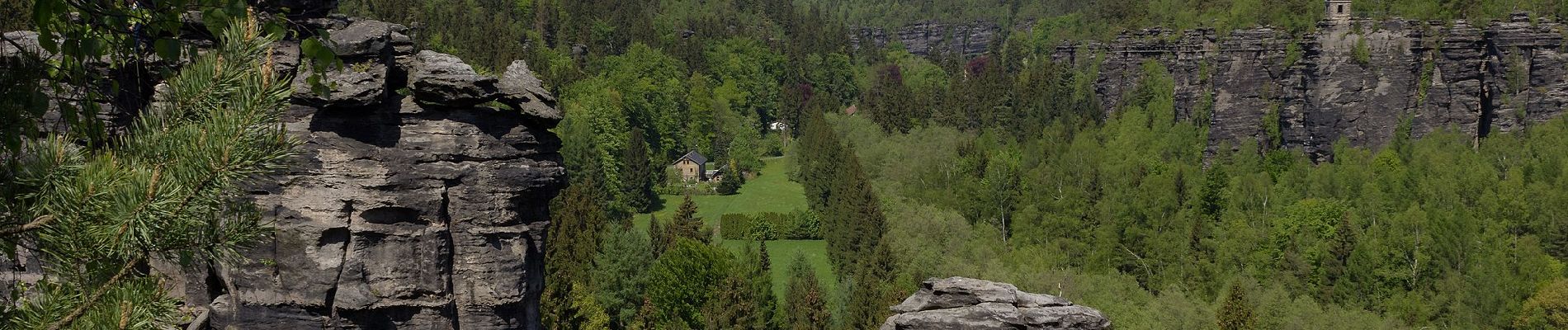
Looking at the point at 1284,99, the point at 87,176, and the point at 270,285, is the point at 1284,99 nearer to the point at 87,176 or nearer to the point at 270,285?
the point at 270,285

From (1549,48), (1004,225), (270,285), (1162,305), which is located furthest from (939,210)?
(270,285)

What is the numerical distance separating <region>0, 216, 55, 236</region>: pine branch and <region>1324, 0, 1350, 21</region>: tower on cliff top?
10207cm

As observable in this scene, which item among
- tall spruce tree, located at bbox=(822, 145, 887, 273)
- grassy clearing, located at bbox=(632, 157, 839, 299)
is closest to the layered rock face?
grassy clearing, located at bbox=(632, 157, 839, 299)

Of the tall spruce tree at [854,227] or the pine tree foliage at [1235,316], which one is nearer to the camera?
the pine tree foliage at [1235,316]

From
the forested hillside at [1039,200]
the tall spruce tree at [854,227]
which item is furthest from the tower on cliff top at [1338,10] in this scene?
the tall spruce tree at [854,227]

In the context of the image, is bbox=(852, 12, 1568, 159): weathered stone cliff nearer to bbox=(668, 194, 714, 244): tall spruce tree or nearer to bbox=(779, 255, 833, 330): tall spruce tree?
bbox=(779, 255, 833, 330): tall spruce tree

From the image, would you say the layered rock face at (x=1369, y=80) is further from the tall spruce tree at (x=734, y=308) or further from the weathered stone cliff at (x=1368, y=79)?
the tall spruce tree at (x=734, y=308)

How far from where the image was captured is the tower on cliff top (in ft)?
331

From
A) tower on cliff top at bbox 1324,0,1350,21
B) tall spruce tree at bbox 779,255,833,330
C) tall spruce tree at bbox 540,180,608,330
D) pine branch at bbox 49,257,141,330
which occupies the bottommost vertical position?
tall spruce tree at bbox 779,255,833,330

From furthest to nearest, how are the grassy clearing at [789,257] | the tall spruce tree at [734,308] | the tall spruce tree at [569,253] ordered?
1. the grassy clearing at [789,257]
2. the tall spruce tree at [734,308]
3. the tall spruce tree at [569,253]

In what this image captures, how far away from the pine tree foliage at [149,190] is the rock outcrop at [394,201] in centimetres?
1341

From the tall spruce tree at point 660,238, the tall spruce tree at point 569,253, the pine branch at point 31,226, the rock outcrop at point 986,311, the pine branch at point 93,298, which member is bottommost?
the tall spruce tree at point 660,238

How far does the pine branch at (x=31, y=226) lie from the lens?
9.21 m

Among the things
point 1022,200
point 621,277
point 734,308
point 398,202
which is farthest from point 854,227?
point 398,202
